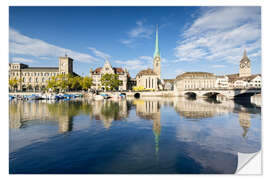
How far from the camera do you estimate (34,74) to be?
251 feet

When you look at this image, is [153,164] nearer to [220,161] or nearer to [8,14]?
[220,161]

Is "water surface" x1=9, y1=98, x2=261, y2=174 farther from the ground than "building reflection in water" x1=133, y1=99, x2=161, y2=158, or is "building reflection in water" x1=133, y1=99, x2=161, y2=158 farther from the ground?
"water surface" x1=9, y1=98, x2=261, y2=174

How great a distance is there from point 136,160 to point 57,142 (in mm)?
5172

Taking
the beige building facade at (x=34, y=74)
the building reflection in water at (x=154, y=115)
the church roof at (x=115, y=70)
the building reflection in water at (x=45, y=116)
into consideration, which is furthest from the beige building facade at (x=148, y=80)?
the building reflection in water at (x=45, y=116)

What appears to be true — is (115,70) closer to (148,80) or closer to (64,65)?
(148,80)

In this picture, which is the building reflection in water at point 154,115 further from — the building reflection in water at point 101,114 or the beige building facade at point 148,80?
Result: the beige building facade at point 148,80

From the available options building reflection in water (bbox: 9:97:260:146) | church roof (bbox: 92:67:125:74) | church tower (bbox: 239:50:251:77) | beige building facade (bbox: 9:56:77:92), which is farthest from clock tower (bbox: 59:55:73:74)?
church tower (bbox: 239:50:251:77)

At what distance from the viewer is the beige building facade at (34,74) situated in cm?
7481

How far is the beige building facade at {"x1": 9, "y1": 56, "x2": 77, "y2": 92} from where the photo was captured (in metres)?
74.8

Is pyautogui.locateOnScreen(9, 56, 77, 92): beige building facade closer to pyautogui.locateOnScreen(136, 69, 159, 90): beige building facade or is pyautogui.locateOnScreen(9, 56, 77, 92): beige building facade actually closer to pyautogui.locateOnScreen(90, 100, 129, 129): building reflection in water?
pyautogui.locateOnScreen(136, 69, 159, 90): beige building facade

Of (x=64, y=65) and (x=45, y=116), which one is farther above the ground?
(x=64, y=65)

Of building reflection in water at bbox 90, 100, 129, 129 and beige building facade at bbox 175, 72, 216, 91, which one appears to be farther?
beige building facade at bbox 175, 72, 216, 91

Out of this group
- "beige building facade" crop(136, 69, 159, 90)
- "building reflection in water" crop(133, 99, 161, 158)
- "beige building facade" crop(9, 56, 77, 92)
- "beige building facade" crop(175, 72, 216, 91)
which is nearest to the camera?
"building reflection in water" crop(133, 99, 161, 158)

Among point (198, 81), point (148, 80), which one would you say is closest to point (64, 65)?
point (148, 80)
